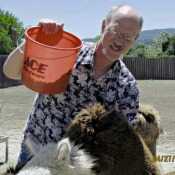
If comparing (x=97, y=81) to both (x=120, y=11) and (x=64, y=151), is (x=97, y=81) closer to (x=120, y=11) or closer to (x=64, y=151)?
(x=120, y=11)

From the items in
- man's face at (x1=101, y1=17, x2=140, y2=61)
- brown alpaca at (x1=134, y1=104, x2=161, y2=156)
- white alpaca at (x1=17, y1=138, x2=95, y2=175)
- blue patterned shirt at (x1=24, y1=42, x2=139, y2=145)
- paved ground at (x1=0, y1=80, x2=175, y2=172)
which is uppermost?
man's face at (x1=101, y1=17, x2=140, y2=61)

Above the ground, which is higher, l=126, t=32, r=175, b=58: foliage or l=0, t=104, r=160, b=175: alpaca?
l=0, t=104, r=160, b=175: alpaca

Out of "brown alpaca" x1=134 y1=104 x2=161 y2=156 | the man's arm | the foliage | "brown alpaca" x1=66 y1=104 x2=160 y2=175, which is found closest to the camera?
"brown alpaca" x1=66 y1=104 x2=160 y2=175

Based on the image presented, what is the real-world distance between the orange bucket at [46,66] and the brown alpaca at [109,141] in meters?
0.59

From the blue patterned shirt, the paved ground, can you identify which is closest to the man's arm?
the blue patterned shirt

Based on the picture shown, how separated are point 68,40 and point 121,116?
3.20 ft

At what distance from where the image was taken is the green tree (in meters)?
59.5

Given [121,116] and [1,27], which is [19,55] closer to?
[121,116]

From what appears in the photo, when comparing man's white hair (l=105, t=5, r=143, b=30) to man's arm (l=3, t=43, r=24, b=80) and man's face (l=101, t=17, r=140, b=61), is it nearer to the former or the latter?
man's face (l=101, t=17, r=140, b=61)

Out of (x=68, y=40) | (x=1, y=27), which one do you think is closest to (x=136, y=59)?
(x=1, y=27)

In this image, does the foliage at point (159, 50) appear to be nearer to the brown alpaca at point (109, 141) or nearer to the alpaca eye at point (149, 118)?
the alpaca eye at point (149, 118)

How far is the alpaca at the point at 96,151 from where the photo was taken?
2.14 meters

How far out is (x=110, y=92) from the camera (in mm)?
2857

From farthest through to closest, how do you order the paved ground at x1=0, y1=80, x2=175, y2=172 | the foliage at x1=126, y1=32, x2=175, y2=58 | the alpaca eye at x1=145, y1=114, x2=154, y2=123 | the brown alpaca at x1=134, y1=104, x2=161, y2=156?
the foliage at x1=126, y1=32, x2=175, y2=58 < the paved ground at x1=0, y1=80, x2=175, y2=172 < the alpaca eye at x1=145, y1=114, x2=154, y2=123 < the brown alpaca at x1=134, y1=104, x2=161, y2=156
